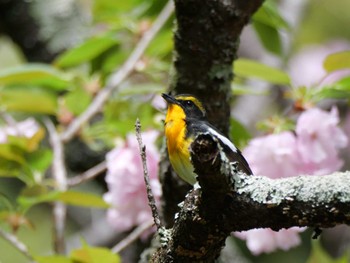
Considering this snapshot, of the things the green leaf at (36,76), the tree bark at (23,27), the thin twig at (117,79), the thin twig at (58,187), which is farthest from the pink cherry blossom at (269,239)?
the tree bark at (23,27)

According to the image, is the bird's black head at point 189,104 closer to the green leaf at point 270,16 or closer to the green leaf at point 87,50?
the green leaf at point 270,16

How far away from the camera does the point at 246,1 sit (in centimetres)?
166

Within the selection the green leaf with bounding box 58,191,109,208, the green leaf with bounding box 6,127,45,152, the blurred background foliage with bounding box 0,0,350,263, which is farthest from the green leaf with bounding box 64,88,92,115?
the green leaf with bounding box 58,191,109,208

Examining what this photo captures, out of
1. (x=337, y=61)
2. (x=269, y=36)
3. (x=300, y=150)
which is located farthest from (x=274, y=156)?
(x=269, y=36)

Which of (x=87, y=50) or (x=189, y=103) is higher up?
(x=87, y=50)

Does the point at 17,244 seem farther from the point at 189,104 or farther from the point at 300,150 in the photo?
the point at 300,150

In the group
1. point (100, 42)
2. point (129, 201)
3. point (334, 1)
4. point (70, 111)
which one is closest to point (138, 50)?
point (100, 42)

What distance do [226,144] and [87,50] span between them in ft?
2.80

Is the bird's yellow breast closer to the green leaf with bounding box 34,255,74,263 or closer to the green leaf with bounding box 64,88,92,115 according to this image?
the green leaf with bounding box 34,255,74,263

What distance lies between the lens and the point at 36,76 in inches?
87.5

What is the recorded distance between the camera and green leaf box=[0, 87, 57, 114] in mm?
2291

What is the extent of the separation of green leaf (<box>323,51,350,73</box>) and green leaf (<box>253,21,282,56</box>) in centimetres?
20

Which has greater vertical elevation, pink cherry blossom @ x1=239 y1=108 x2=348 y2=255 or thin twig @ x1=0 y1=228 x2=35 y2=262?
pink cherry blossom @ x1=239 y1=108 x2=348 y2=255

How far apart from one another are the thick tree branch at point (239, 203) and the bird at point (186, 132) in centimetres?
42
